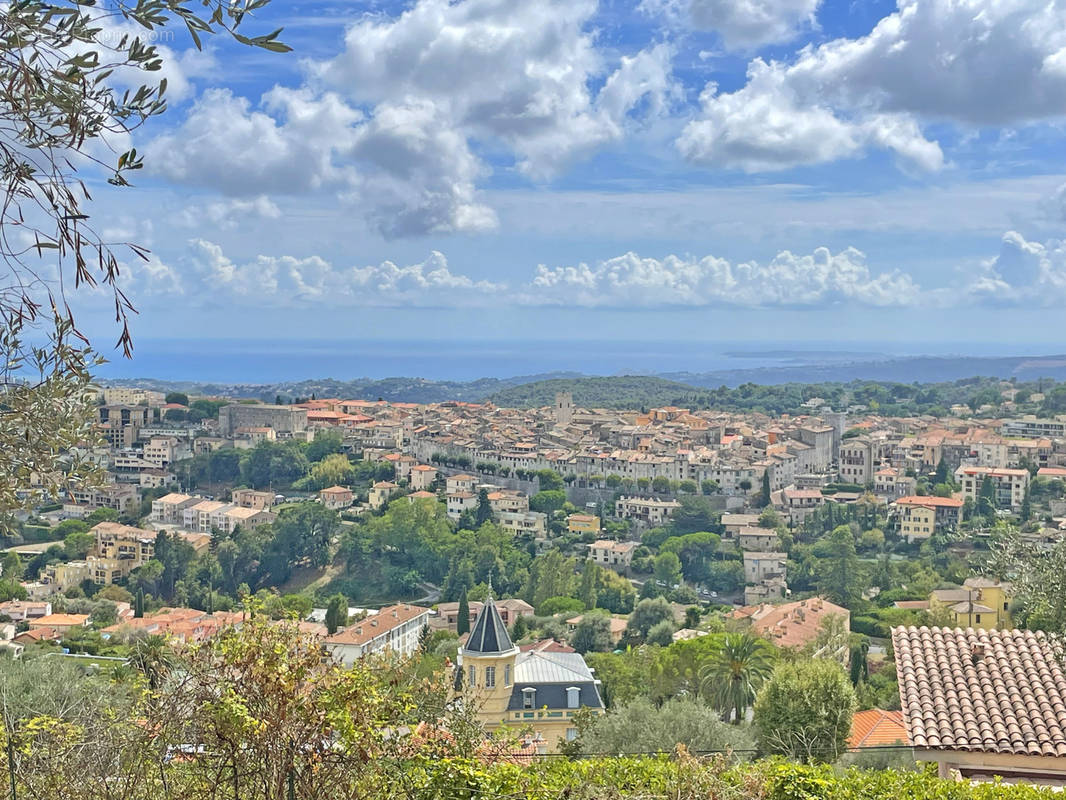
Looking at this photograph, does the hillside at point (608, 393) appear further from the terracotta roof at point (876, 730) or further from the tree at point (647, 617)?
the terracotta roof at point (876, 730)

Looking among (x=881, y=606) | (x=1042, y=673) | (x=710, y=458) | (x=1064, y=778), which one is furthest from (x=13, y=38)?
(x=710, y=458)

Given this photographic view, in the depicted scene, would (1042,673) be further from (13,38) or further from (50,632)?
(50,632)

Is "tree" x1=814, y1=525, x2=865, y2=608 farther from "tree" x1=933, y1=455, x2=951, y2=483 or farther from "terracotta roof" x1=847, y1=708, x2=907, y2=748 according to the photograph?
"terracotta roof" x1=847, y1=708, x2=907, y2=748

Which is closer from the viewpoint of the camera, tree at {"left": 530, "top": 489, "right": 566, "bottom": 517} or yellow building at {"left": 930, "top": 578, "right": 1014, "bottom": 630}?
yellow building at {"left": 930, "top": 578, "right": 1014, "bottom": 630}

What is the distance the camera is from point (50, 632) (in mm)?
24719

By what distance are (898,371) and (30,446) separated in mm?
156688

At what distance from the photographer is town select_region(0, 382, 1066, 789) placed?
1364 cm

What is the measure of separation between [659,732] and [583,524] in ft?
107

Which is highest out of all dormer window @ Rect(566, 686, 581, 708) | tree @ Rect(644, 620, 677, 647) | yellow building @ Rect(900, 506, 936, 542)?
dormer window @ Rect(566, 686, 581, 708)

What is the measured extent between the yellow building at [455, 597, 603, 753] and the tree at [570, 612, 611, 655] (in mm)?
10282

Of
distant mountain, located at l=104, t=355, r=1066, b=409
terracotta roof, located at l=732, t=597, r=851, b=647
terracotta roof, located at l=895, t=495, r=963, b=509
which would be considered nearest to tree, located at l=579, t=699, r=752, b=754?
terracotta roof, located at l=732, t=597, r=851, b=647

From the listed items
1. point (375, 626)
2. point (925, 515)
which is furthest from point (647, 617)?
point (925, 515)

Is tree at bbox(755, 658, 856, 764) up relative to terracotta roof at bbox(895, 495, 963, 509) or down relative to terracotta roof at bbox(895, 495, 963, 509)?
up

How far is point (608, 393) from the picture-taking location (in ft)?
310
